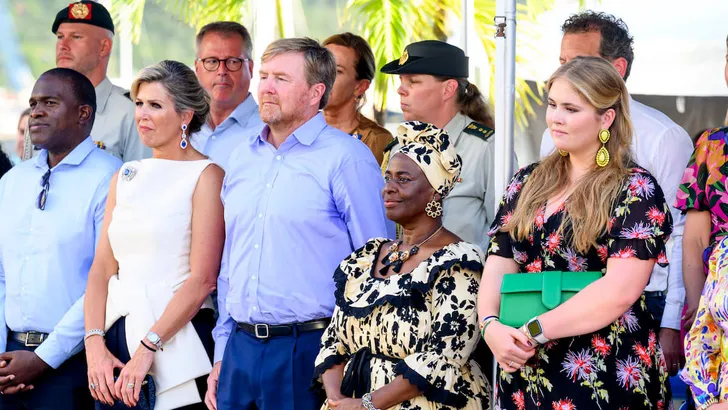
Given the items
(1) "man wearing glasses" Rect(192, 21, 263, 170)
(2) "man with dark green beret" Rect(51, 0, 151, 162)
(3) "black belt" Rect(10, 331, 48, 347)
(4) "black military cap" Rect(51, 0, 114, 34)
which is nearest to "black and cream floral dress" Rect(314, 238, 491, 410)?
(3) "black belt" Rect(10, 331, 48, 347)

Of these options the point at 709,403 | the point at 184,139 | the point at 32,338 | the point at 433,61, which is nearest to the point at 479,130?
the point at 433,61

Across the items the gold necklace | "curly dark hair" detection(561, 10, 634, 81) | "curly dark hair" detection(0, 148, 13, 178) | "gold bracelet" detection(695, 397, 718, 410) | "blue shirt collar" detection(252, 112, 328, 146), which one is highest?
"curly dark hair" detection(561, 10, 634, 81)

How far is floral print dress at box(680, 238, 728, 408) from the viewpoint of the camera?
8.89ft

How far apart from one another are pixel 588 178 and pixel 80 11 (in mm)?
3812

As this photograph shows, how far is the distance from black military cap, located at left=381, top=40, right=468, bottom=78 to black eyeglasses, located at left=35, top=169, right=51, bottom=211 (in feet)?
5.34

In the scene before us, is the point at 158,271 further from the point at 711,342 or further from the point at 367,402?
the point at 711,342

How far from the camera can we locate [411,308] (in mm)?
3207

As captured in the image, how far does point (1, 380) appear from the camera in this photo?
4172mm

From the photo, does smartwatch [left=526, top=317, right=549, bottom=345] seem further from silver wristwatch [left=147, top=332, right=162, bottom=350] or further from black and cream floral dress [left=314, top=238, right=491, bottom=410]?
silver wristwatch [left=147, top=332, right=162, bottom=350]

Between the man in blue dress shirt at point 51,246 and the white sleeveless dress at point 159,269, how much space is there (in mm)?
354

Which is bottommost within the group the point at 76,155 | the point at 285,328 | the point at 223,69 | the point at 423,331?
the point at 285,328

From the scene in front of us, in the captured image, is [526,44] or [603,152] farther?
[526,44]

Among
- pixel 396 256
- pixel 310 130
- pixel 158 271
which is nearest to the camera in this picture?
pixel 396 256

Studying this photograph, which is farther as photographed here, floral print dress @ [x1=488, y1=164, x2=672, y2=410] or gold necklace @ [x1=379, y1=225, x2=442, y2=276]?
gold necklace @ [x1=379, y1=225, x2=442, y2=276]
